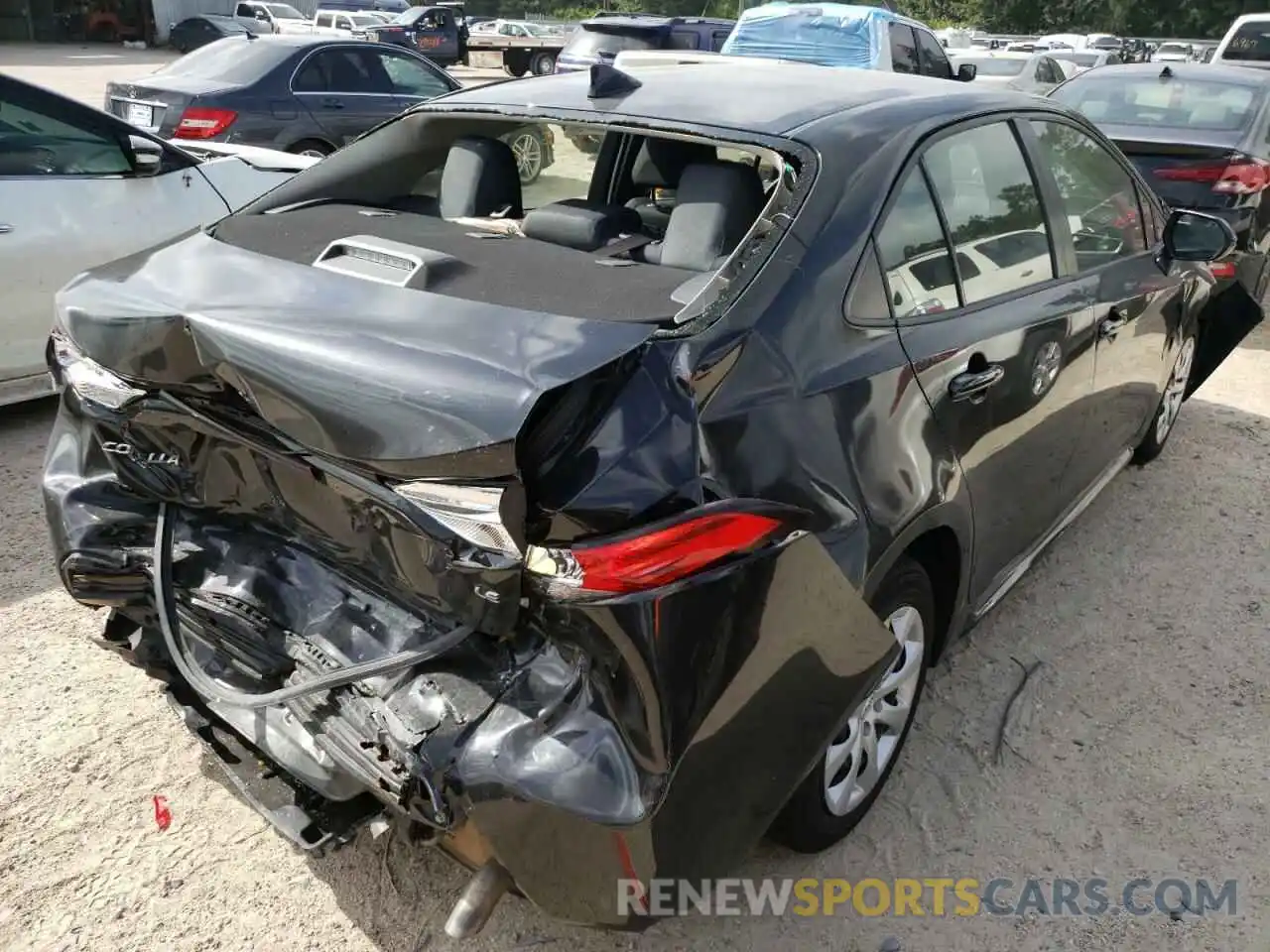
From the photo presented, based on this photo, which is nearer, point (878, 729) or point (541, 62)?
point (878, 729)

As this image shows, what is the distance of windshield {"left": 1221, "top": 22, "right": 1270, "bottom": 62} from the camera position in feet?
51.0

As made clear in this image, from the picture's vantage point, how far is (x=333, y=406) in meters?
1.81

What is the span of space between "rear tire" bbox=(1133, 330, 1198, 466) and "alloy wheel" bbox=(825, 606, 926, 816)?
243 centimetres

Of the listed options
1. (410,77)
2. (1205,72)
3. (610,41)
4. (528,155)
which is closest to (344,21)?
(610,41)

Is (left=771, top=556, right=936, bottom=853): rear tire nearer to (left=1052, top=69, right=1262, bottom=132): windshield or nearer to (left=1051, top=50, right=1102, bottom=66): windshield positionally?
(left=1052, top=69, right=1262, bottom=132): windshield

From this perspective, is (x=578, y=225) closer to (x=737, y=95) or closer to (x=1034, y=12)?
(x=737, y=95)

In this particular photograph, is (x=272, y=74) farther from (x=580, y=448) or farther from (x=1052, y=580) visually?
(x=580, y=448)

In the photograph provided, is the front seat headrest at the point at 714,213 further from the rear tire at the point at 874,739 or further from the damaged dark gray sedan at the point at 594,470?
the rear tire at the point at 874,739

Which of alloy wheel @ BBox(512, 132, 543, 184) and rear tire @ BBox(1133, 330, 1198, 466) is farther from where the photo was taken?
rear tire @ BBox(1133, 330, 1198, 466)

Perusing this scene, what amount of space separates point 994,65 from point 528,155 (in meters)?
17.6

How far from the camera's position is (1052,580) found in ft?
12.5

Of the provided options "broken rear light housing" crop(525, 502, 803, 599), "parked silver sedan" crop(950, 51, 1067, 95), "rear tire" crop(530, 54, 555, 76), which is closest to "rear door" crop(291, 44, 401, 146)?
"parked silver sedan" crop(950, 51, 1067, 95)

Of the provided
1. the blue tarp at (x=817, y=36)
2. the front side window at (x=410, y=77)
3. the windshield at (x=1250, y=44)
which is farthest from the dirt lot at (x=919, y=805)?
the windshield at (x=1250, y=44)

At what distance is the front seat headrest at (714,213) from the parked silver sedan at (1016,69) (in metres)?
11.4
